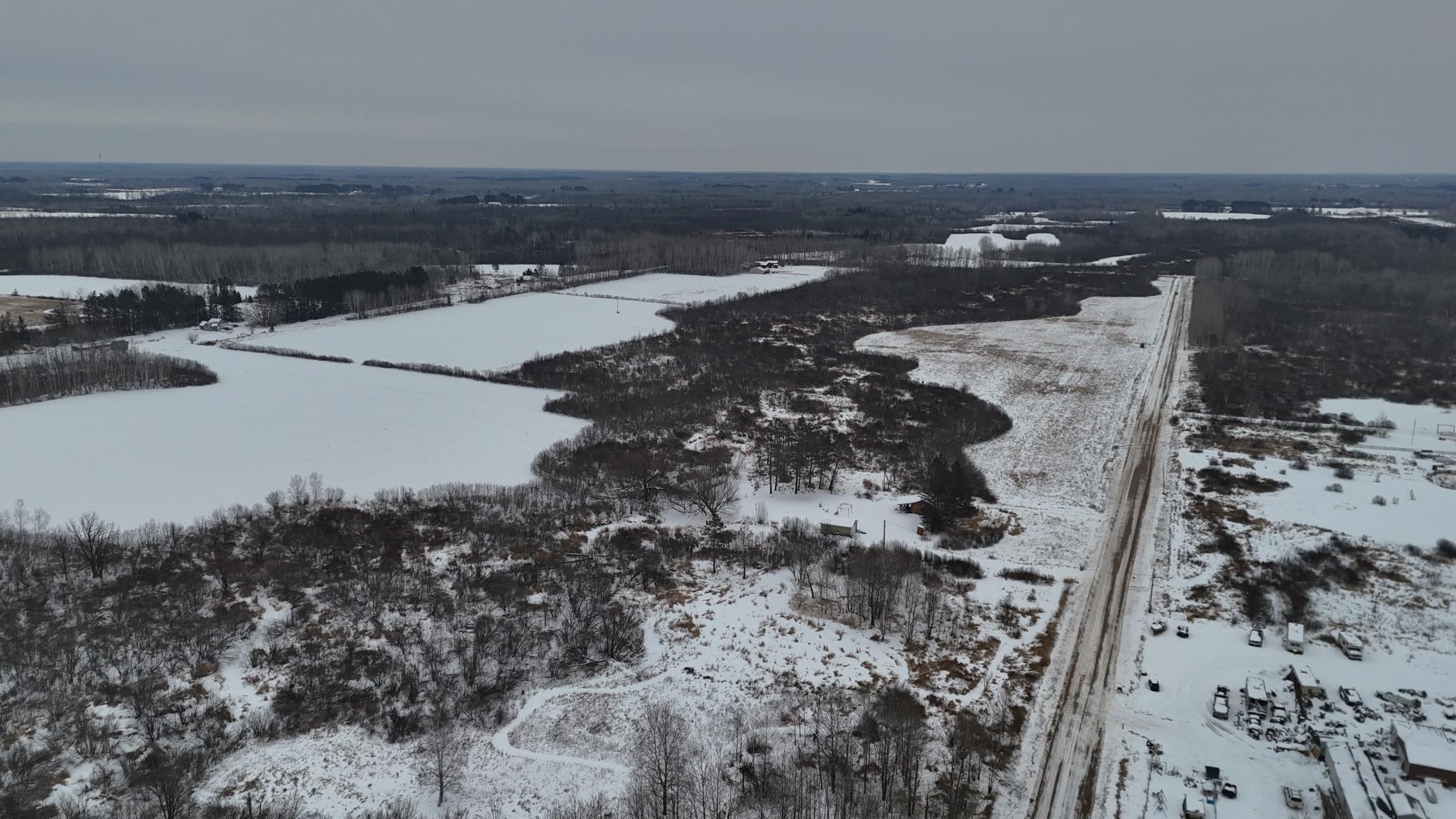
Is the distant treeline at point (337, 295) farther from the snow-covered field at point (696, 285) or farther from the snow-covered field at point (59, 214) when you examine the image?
the snow-covered field at point (59, 214)

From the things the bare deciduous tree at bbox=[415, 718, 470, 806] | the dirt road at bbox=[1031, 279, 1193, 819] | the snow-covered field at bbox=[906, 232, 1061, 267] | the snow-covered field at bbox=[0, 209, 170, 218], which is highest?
the snow-covered field at bbox=[0, 209, 170, 218]

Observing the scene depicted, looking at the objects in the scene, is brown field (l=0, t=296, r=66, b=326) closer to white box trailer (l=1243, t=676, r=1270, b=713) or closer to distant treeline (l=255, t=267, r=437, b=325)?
distant treeline (l=255, t=267, r=437, b=325)

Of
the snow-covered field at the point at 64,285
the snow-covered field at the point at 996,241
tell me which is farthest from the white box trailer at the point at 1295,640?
the snow-covered field at the point at 996,241

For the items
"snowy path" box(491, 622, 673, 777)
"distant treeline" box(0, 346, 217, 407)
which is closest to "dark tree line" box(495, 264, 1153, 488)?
"snowy path" box(491, 622, 673, 777)

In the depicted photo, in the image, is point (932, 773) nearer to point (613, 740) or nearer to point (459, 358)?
point (613, 740)

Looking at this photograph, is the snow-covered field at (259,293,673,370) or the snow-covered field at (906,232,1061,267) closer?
the snow-covered field at (259,293,673,370)

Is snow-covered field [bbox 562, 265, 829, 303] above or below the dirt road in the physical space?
above

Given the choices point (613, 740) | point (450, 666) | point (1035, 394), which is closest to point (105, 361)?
point (450, 666)
